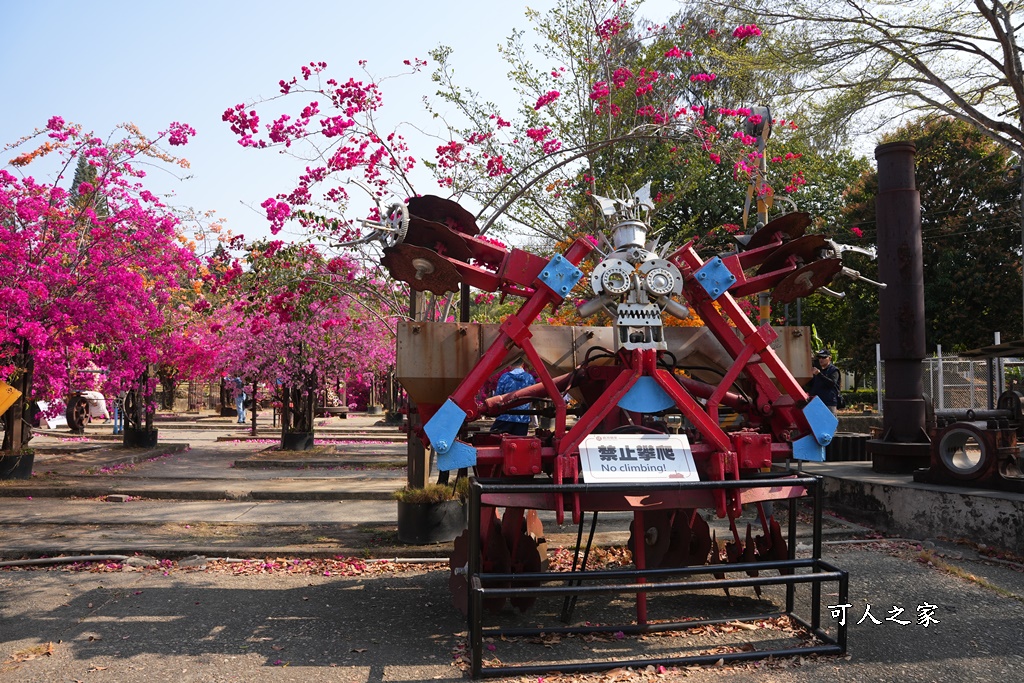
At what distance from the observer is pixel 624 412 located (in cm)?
576

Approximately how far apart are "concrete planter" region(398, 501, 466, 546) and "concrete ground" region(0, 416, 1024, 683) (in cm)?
13

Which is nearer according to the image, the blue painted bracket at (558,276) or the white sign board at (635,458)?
the white sign board at (635,458)

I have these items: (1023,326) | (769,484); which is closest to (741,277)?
(769,484)

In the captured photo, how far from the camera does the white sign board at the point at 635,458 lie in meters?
4.58

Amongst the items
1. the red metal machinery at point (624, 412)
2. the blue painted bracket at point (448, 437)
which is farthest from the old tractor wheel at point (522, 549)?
the blue painted bracket at point (448, 437)

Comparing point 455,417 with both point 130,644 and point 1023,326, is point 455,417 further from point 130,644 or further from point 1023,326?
point 1023,326

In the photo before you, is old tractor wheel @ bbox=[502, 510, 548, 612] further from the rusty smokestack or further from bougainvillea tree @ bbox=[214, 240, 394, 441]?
bougainvillea tree @ bbox=[214, 240, 394, 441]

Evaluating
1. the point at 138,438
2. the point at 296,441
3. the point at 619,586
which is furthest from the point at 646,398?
the point at 138,438

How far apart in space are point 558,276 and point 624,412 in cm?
134

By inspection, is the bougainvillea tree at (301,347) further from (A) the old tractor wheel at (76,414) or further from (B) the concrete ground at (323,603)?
(A) the old tractor wheel at (76,414)

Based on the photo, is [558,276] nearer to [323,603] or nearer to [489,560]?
[489,560]

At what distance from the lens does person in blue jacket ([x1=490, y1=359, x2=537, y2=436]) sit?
7.85m

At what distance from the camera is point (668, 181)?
24.1m

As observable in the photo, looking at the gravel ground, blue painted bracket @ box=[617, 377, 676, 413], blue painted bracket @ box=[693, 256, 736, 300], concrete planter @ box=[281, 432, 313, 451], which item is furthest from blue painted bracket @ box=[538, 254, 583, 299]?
concrete planter @ box=[281, 432, 313, 451]
